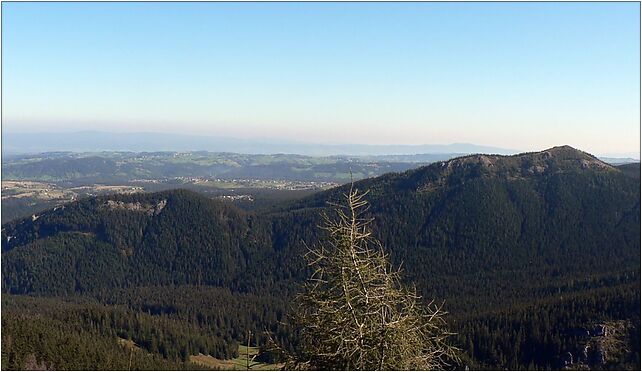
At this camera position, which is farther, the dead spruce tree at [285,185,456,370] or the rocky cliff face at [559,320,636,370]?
the rocky cliff face at [559,320,636,370]

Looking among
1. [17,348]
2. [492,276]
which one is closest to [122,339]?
[17,348]

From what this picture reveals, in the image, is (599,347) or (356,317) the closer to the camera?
(356,317)

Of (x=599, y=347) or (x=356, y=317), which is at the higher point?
(x=356, y=317)

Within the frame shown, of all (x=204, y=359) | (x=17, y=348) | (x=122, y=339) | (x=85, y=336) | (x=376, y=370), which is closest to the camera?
(x=376, y=370)

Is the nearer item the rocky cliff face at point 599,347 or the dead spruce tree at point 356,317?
the dead spruce tree at point 356,317

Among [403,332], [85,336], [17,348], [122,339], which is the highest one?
[403,332]

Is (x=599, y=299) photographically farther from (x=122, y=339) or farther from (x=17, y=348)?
(x=17, y=348)

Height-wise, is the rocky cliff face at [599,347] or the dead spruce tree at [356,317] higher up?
the dead spruce tree at [356,317]

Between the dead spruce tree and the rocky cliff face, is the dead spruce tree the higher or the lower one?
the higher one
